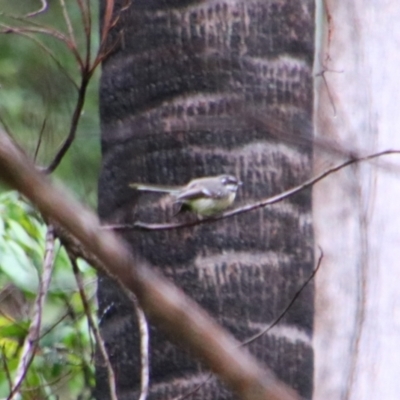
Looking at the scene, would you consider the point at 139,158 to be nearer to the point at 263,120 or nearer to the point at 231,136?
the point at 231,136

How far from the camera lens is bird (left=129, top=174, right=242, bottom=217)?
8.85 feet

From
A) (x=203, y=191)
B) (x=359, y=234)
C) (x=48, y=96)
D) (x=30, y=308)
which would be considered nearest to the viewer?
(x=48, y=96)

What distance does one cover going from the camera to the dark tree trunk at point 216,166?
2.83 metres

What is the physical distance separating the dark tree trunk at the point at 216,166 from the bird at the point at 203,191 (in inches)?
1.6

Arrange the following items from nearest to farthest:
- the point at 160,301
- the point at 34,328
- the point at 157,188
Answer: the point at 160,301
the point at 34,328
the point at 157,188

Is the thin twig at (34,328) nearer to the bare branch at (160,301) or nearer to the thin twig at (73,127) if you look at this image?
the thin twig at (73,127)

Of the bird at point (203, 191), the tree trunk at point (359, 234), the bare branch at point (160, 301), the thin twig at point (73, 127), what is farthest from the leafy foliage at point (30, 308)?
the bare branch at point (160, 301)

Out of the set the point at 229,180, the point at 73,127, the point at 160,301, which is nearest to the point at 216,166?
the point at 229,180

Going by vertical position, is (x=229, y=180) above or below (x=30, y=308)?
above

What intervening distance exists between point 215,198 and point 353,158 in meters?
0.89

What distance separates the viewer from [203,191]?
272 centimetres

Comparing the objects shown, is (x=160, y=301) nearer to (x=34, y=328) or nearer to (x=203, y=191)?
(x=34, y=328)

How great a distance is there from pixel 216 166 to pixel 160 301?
1738mm

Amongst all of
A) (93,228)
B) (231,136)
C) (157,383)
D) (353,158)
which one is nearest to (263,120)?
(353,158)
